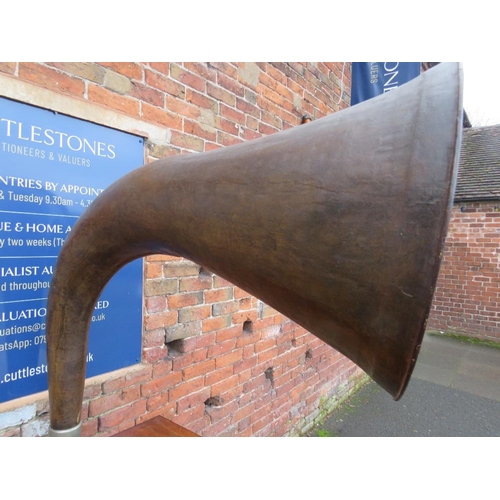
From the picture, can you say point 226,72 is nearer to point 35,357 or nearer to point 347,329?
point 35,357

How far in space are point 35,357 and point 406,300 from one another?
152cm

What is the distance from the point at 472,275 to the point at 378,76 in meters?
5.87

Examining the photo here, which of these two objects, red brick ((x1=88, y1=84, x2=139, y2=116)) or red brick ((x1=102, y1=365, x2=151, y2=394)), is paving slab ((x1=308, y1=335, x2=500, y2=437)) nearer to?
red brick ((x1=102, y1=365, x2=151, y2=394))

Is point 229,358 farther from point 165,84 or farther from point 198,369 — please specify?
point 165,84

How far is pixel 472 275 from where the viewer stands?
7.41 metres

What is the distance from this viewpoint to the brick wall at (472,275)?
283 inches

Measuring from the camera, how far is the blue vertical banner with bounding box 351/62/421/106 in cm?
346

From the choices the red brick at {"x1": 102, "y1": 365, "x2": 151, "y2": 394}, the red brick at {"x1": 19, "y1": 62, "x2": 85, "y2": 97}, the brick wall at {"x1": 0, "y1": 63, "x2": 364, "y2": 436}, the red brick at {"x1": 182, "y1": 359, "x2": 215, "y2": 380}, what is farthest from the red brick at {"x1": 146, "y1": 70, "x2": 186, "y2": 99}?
the red brick at {"x1": 182, "y1": 359, "x2": 215, "y2": 380}

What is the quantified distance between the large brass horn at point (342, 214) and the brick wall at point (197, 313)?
114cm

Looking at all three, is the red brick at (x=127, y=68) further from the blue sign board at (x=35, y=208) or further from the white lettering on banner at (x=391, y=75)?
the white lettering on banner at (x=391, y=75)

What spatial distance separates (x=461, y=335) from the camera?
7.58 metres

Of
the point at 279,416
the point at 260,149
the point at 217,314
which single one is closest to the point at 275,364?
the point at 279,416

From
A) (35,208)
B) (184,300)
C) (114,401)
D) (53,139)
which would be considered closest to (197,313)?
(184,300)

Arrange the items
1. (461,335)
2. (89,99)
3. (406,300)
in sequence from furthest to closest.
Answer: (461,335) < (89,99) < (406,300)
